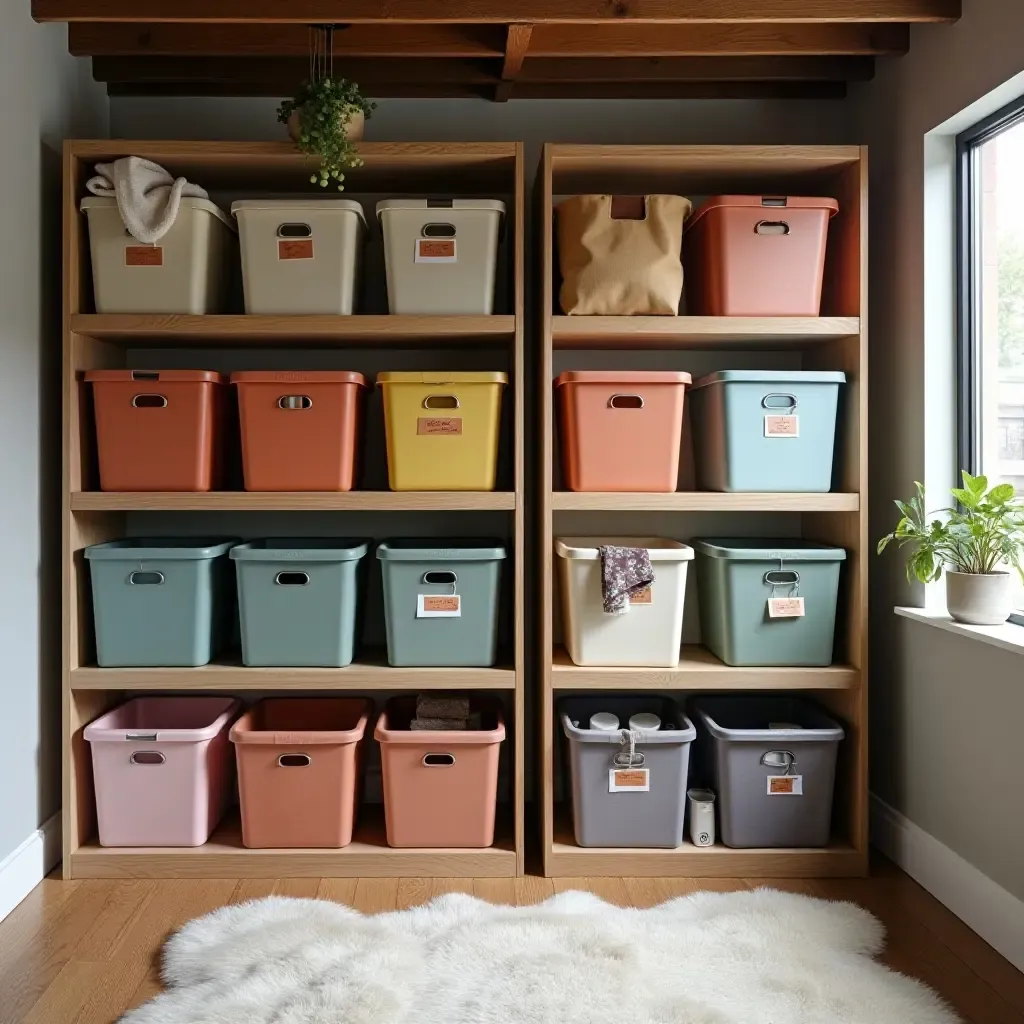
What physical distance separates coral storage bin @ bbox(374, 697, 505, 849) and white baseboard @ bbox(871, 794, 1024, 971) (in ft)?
3.89

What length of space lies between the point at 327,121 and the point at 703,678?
1.83 meters

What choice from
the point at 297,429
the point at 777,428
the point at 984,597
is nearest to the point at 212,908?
the point at 297,429

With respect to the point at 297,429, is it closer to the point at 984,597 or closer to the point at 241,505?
the point at 241,505

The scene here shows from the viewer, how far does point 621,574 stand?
2457 mm

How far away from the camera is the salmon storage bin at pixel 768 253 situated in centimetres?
251

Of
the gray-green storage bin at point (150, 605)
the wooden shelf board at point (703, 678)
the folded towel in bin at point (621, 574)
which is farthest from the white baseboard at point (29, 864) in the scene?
the folded towel in bin at point (621, 574)

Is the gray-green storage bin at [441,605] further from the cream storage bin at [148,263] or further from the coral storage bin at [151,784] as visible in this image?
the cream storage bin at [148,263]

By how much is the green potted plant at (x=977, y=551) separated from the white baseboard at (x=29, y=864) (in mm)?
2405

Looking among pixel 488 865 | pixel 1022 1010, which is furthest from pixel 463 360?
pixel 1022 1010

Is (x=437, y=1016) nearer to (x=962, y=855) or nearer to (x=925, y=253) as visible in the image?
(x=962, y=855)

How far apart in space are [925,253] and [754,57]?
881 mm

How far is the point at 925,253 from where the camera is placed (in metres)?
2.49

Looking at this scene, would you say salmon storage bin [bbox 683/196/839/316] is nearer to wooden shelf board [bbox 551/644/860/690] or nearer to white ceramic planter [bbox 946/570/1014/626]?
white ceramic planter [bbox 946/570/1014/626]

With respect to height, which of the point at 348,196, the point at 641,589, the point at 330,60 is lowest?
the point at 641,589
